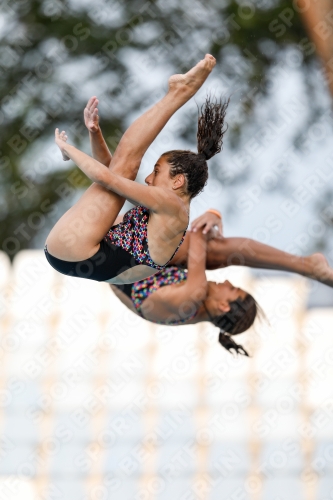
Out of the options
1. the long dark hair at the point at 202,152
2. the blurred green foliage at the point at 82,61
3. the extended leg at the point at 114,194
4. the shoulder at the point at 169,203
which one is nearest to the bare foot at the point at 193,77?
the extended leg at the point at 114,194

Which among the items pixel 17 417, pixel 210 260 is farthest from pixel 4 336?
pixel 210 260

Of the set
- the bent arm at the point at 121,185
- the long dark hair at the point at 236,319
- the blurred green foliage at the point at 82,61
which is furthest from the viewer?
the blurred green foliage at the point at 82,61

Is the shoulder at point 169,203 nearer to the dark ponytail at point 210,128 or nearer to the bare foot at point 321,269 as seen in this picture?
the dark ponytail at point 210,128

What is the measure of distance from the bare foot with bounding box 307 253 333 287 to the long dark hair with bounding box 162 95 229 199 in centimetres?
91

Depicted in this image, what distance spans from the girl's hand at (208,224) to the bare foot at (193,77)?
2.93 feet

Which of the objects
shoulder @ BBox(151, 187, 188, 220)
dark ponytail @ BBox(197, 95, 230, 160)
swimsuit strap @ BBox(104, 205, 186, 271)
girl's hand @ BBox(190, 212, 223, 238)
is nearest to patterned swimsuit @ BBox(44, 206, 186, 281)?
swimsuit strap @ BBox(104, 205, 186, 271)

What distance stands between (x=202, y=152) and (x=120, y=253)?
45 centimetres

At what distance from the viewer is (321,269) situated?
3316mm

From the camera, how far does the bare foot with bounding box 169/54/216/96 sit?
2.43 meters

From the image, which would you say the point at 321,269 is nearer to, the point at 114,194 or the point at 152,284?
the point at 152,284

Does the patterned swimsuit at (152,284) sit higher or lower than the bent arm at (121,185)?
lower

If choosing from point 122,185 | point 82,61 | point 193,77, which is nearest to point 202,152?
point 193,77

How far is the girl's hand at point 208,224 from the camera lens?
10.7ft

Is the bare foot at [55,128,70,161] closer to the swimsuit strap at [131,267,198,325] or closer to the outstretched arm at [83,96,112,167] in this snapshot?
the outstretched arm at [83,96,112,167]
